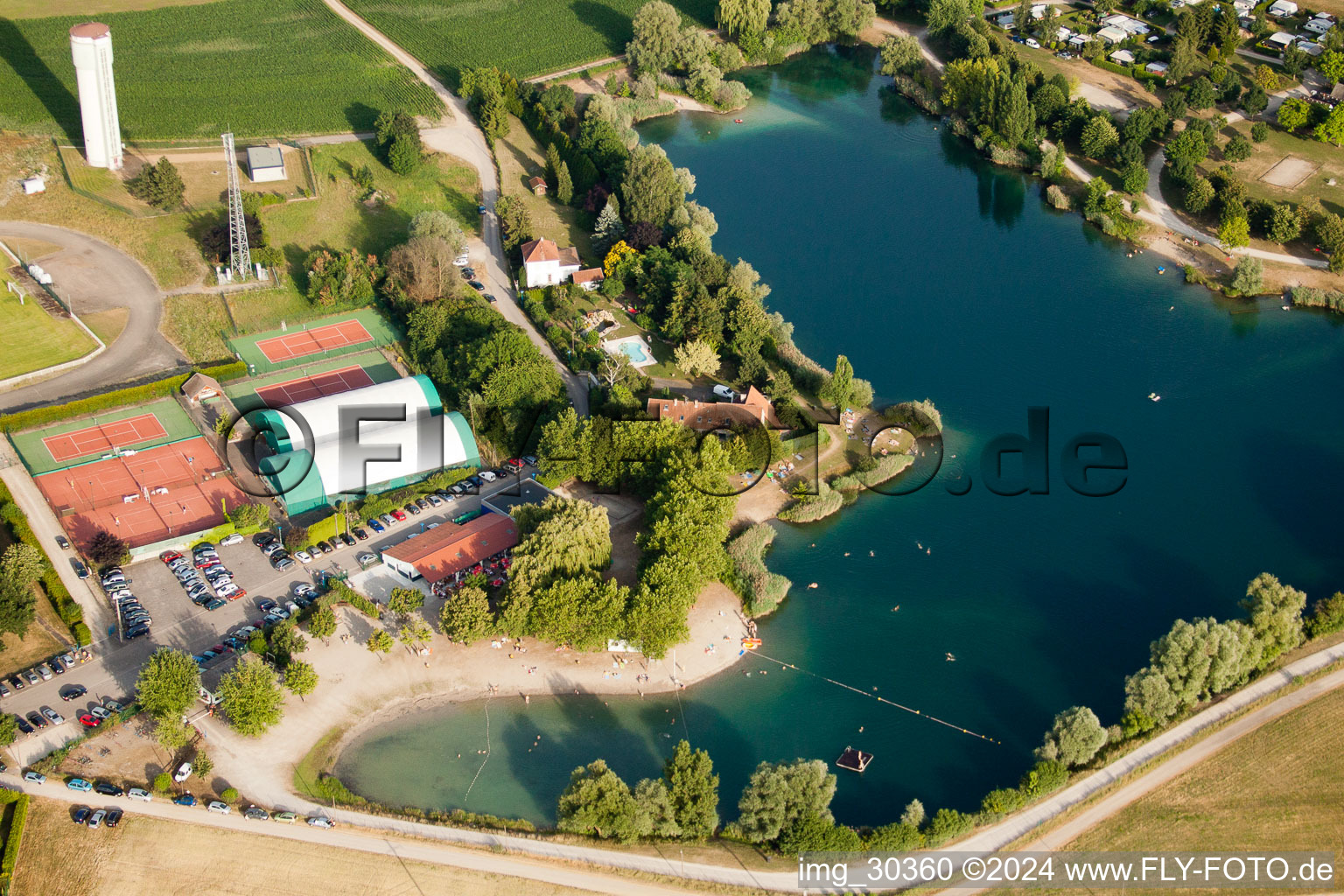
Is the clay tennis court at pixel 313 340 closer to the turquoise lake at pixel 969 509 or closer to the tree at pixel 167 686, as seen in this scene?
the tree at pixel 167 686

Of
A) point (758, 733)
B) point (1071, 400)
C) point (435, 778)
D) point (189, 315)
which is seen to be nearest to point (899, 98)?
point (1071, 400)

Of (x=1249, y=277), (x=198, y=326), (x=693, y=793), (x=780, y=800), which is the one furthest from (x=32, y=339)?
(x=1249, y=277)

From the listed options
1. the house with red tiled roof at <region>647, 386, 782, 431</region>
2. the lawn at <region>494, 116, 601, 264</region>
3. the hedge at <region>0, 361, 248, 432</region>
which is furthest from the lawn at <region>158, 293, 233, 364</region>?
the house with red tiled roof at <region>647, 386, 782, 431</region>

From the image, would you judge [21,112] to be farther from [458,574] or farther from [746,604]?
[746,604]

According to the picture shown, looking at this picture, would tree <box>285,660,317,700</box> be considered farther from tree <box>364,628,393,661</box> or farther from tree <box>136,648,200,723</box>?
tree <box>136,648,200,723</box>

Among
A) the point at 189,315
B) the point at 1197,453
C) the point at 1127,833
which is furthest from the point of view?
the point at 189,315

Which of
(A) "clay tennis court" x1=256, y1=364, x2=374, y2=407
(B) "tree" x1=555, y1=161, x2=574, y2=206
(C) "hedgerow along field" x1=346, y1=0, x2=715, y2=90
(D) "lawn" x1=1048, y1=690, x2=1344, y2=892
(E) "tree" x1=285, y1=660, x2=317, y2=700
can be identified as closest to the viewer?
(D) "lawn" x1=1048, y1=690, x2=1344, y2=892
